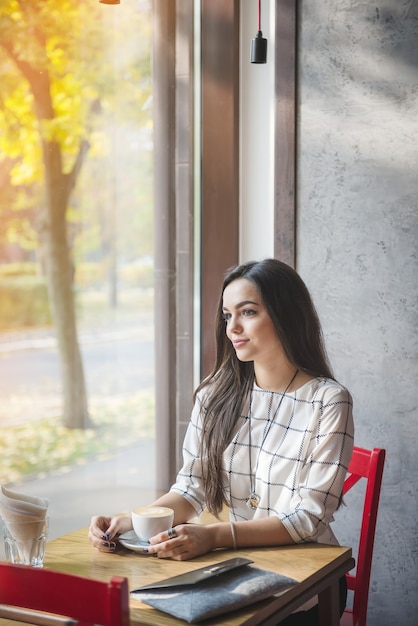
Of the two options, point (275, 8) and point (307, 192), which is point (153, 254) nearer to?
point (307, 192)

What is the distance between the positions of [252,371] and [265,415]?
15cm

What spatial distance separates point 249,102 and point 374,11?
530mm

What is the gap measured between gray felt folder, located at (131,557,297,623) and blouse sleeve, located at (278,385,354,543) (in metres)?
0.27

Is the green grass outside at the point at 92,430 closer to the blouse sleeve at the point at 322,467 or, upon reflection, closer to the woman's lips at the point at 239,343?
the woman's lips at the point at 239,343

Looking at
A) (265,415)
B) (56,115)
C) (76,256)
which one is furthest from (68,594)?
(56,115)

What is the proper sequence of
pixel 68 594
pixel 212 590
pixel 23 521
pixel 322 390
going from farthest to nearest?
pixel 322 390 < pixel 23 521 < pixel 212 590 < pixel 68 594

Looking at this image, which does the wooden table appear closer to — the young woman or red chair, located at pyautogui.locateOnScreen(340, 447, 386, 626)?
the young woman

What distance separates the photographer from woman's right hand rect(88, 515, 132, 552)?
5.41 feet

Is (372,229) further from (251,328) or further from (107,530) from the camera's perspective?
(107,530)

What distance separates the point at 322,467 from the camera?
1798 millimetres

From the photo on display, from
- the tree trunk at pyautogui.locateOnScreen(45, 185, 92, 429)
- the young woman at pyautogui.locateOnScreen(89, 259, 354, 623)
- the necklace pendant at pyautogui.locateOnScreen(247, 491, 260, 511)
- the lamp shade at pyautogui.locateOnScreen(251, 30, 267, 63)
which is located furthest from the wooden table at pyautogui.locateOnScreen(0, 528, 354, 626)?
the lamp shade at pyautogui.locateOnScreen(251, 30, 267, 63)

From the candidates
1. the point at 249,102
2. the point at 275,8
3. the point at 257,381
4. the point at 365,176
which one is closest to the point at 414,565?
the point at 257,381

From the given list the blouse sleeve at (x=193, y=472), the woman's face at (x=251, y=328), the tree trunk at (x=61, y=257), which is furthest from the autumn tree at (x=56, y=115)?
the woman's face at (x=251, y=328)

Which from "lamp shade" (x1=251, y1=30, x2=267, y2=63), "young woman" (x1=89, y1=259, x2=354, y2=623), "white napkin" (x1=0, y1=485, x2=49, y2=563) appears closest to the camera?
"white napkin" (x1=0, y1=485, x2=49, y2=563)
